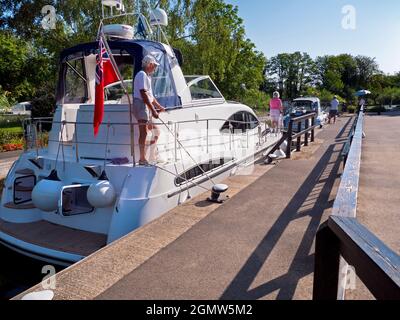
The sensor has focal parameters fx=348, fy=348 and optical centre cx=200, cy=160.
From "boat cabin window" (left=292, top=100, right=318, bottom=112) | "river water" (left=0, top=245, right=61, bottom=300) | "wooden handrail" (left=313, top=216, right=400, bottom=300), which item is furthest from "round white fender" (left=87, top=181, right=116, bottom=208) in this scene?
"boat cabin window" (left=292, top=100, right=318, bottom=112)

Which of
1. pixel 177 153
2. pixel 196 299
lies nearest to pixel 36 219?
pixel 177 153

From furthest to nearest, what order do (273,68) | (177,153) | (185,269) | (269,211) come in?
(273,68)
(177,153)
(269,211)
(185,269)

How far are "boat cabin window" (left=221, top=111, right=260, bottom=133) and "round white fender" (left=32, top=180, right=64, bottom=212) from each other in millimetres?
4076

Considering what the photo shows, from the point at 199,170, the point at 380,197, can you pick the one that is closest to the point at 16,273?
the point at 199,170

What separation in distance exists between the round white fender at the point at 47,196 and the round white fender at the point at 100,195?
568 millimetres

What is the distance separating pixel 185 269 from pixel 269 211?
77.4 inches

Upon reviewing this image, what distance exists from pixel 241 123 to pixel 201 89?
68.6 inches

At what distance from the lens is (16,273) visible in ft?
17.7

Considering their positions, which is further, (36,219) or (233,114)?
(233,114)

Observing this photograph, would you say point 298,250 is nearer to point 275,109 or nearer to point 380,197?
point 380,197

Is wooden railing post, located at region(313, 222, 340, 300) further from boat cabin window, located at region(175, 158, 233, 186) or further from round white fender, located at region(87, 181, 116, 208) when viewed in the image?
boat cabin window, located at region(175, 158, 233, 186)
